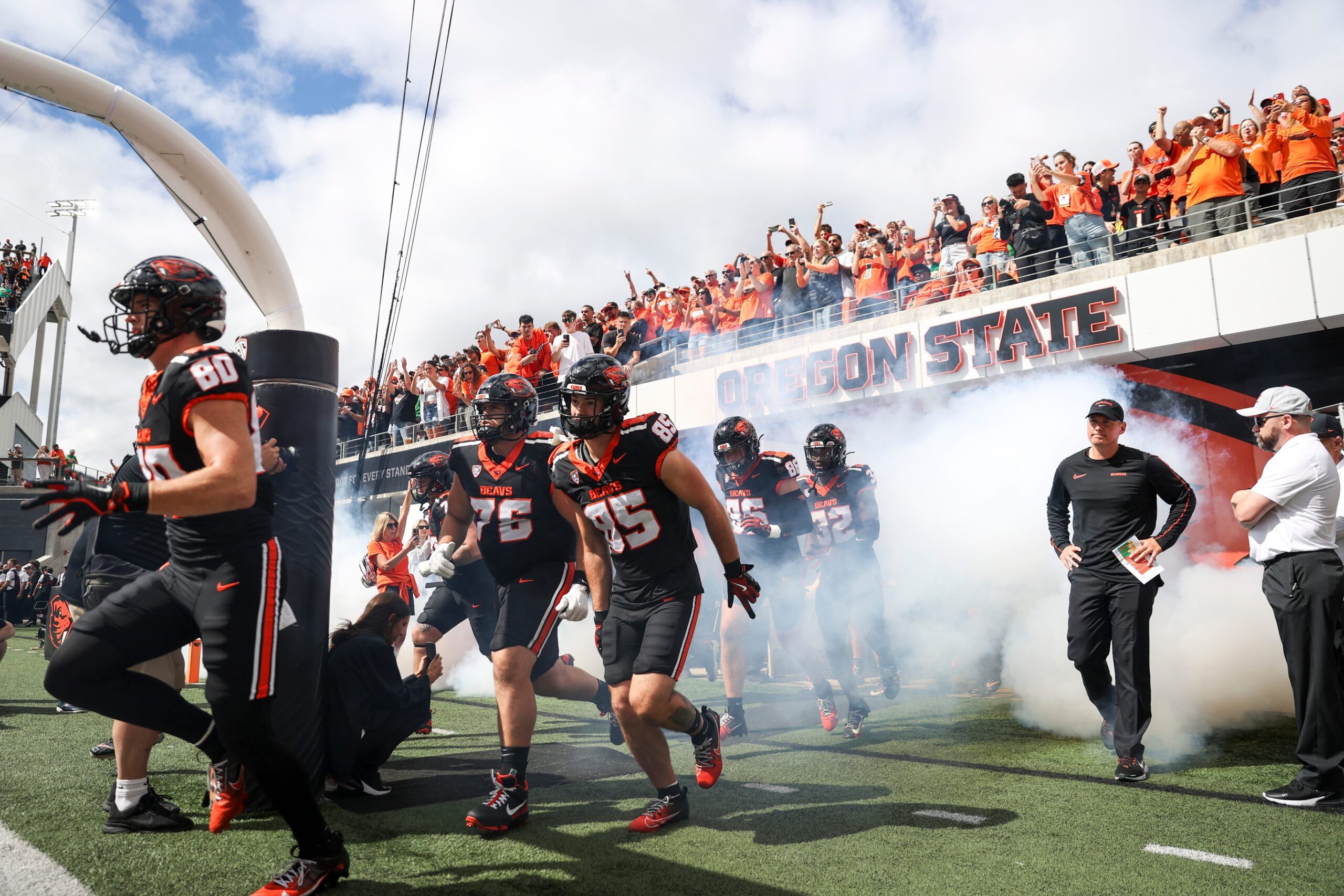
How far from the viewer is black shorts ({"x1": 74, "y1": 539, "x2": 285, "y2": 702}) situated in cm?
277

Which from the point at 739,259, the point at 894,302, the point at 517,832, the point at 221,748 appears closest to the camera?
the point at 221,748

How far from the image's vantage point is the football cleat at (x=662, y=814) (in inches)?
141

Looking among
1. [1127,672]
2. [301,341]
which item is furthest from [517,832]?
[1127,672]

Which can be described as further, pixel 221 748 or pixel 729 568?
pixel 729 568

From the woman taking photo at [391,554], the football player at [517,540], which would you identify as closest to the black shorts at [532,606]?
the football player at [517,540]

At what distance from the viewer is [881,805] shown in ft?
12.7

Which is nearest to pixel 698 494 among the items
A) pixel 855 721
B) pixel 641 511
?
pixel 641 511

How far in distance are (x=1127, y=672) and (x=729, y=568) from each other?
89.1 inches

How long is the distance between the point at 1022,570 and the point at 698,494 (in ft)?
19.1

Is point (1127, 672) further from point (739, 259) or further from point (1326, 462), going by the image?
point (739, 259)

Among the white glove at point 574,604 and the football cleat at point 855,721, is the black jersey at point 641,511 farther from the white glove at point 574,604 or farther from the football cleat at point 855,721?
the football cleat at point 855,721

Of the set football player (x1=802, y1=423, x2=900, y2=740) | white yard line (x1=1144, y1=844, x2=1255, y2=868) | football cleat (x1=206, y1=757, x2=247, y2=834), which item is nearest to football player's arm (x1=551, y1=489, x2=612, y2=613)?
football cleat (x1=206, y1=757, x2=247, y2=834)

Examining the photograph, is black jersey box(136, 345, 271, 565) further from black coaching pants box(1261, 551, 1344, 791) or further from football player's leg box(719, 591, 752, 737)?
black coaching pants box(1261, 551, 1344, 791)

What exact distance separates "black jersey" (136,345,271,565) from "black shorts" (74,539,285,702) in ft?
0.17
